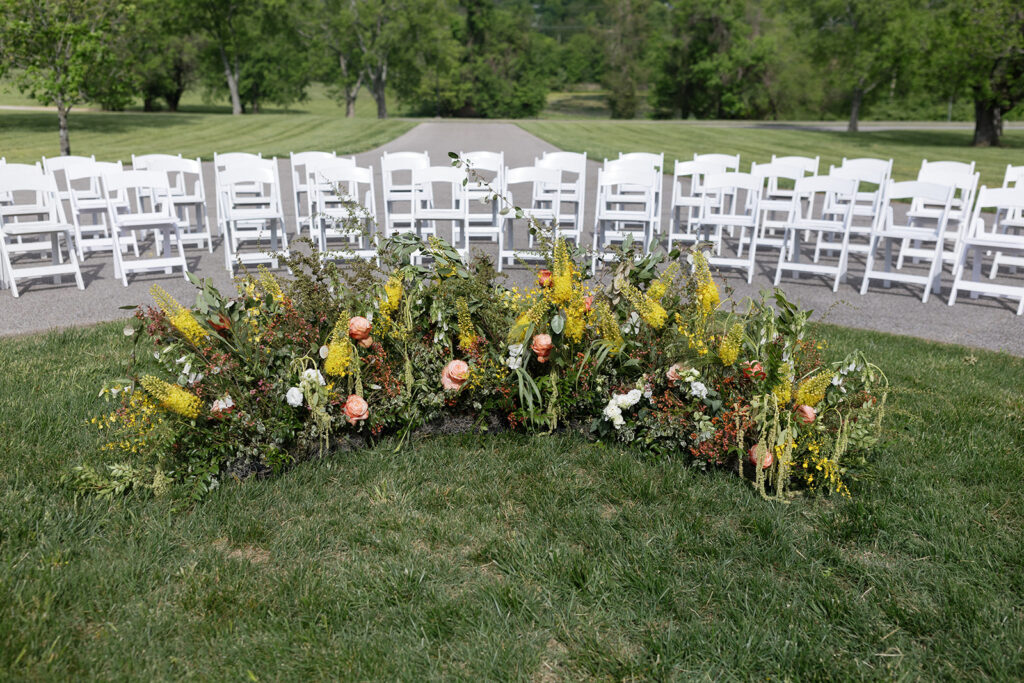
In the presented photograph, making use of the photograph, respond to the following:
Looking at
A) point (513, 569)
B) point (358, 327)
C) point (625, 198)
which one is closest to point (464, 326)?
point (358, 327)

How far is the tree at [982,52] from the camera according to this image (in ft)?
68.8

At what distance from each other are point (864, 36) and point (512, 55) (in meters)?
32.1

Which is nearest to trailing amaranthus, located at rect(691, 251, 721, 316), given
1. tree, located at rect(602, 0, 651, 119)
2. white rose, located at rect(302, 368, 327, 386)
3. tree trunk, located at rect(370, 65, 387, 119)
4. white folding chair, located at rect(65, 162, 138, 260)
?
white rose, located at rect(302, 368, 327, 386)

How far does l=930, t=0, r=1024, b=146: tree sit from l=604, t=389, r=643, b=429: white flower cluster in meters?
22.3

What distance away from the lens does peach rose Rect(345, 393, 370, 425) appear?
366 cm

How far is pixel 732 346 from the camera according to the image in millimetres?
3625

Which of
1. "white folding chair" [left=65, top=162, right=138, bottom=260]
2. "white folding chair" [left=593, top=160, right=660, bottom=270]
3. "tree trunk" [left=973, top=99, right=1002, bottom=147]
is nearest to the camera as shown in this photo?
"white folding chair" [left=65, top=162, right=138, bottom=260]

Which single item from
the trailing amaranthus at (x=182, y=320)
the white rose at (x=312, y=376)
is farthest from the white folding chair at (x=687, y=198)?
the trailing amaranthus at (x=182, y=320)

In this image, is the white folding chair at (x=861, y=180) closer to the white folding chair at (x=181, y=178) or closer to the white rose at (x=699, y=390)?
the white rose at (x=699, y=390)

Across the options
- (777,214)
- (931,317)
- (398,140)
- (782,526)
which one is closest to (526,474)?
(782,526)

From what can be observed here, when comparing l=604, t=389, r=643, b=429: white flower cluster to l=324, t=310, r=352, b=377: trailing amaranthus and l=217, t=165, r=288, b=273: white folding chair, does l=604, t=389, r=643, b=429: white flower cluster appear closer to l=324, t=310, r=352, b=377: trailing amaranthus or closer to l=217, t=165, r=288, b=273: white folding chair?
l=324, t=310, r=352, b=377: trailing amaranthus

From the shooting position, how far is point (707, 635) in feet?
8.69

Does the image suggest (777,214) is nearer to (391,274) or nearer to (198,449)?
(391,274)

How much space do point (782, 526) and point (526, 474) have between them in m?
1.19
